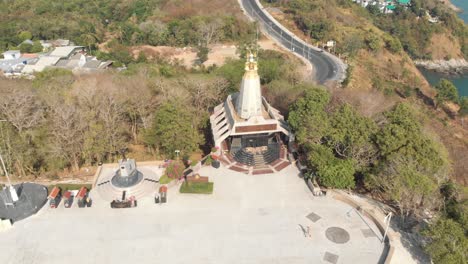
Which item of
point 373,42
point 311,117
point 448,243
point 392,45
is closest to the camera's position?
point 448,243

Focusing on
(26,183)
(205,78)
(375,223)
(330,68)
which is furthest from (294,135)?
(330,68)

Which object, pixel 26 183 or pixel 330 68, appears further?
pixel 330 68

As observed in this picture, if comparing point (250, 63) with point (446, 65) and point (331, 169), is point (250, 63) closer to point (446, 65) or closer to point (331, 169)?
point (331, 169)

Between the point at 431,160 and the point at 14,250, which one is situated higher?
the point at 431,160

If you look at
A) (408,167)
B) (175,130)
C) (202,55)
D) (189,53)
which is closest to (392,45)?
(202,55)

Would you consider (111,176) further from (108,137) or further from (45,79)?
(45,79)

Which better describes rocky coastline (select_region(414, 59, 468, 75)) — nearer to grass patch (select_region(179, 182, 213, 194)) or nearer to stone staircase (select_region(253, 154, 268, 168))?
stone staircase (select_region(253, 154, 268, 168))
